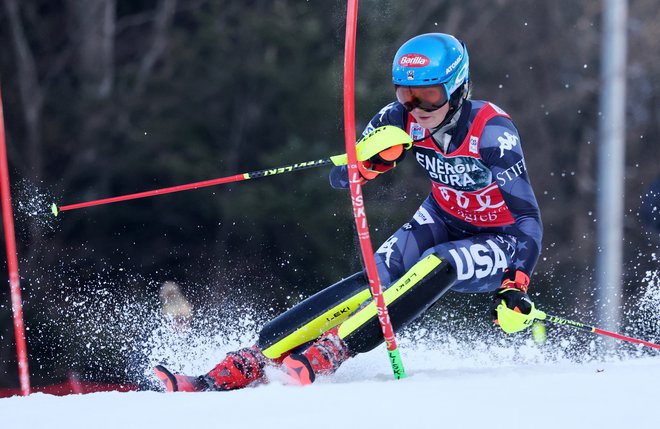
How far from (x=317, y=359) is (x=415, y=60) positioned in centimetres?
124

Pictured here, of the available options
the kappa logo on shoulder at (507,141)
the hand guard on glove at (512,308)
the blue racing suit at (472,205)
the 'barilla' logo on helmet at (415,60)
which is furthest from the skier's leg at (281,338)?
the 'barilla' logo on helmet at (415,60)

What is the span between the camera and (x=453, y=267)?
13.1 ft

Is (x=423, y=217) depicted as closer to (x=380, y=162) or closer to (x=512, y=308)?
(x=380, y=162)

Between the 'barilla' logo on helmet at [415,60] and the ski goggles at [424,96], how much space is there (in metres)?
0.09

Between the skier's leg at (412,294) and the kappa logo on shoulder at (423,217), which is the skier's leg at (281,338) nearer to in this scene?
the skier's leg at (412,294)

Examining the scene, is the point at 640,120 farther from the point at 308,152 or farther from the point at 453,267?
the point at 453,267

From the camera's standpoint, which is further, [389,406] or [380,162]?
[380,162]

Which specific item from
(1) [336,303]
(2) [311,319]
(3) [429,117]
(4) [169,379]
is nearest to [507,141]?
(3) [429,117]

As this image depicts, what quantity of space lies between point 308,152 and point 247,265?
1.78 meters

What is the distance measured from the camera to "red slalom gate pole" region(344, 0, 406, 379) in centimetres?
349

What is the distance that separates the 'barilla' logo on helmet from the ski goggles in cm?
9

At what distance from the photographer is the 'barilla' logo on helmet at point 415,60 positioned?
3.96 m

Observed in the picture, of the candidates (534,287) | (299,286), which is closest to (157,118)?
(299,286)

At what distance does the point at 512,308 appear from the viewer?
12.1 feet
